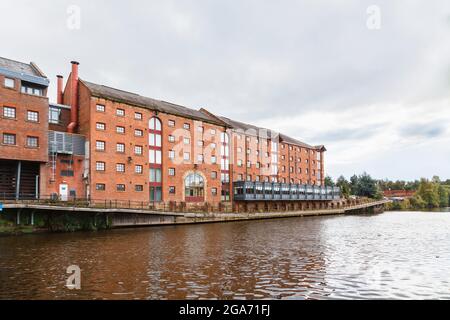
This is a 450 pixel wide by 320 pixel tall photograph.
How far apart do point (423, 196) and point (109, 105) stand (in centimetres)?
10895

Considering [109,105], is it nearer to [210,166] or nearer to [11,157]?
[11,157]

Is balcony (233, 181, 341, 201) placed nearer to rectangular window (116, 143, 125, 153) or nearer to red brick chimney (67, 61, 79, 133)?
rectangular window (116, 143, 125, 153)

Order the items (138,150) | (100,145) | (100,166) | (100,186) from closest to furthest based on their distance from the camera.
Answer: (100,186) < (100,166) < (100,145) < (138,150)

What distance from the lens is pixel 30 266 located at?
1466 cm

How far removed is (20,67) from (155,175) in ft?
64.8

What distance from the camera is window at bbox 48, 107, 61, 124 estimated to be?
3800 centimetres

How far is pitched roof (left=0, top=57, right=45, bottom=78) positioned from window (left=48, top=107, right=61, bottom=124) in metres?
4.81

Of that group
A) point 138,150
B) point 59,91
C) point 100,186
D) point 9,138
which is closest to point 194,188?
point 138,150

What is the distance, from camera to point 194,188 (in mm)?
48562

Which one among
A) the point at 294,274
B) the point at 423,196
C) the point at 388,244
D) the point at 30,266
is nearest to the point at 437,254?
the point at 388,244

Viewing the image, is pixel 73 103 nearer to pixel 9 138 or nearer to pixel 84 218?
pixel 9 138

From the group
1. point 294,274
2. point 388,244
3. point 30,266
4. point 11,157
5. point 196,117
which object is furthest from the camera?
point 196,117

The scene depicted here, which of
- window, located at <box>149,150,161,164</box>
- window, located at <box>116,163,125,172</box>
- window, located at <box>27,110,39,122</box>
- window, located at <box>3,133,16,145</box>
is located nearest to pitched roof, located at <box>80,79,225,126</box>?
window, located at <box>149,150,161,164</box>
